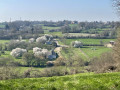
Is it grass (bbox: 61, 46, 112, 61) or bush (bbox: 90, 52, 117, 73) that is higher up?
bush (bbox: 90, 52, 117, 73)

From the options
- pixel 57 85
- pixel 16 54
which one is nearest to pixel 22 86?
pixel 57 85

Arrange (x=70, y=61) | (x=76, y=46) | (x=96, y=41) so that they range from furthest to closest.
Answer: (x=96, y=41), (x=76, y=46), (x=70, y=61)

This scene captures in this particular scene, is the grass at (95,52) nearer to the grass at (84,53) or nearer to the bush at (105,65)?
the grass at (84,53)

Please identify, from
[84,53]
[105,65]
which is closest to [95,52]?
[84,53]

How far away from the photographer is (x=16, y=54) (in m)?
69.7

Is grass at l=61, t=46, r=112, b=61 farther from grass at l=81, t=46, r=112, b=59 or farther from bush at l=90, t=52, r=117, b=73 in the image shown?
bush at l=90, t=52, r=117, b=73

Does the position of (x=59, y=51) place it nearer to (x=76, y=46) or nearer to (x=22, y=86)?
(x=76, y=46)

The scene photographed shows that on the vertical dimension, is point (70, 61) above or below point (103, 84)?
below

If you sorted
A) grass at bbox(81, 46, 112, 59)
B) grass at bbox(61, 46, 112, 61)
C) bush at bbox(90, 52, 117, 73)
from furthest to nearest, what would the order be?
grass at bbox(81, 46, 112, 59) → grass at bbox(61, 46, 112, 61) → bush at bbox(90, 52, 117, 73)

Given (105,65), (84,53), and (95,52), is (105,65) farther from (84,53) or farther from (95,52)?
(95,52)

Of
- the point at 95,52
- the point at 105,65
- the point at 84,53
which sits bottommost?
the point at 84,53

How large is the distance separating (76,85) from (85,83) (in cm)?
45

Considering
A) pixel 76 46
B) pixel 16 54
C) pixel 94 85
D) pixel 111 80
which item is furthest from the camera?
pixel 76 46

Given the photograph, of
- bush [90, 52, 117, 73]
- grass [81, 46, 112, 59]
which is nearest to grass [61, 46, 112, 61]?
grass [81, 46, 112, 59]
